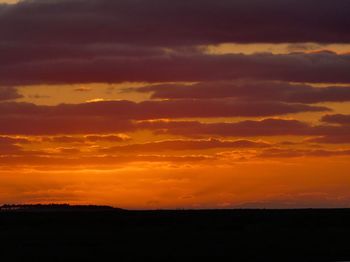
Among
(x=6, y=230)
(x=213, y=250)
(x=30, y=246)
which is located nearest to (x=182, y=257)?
(x=213, y=250)

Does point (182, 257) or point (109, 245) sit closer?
point (182, 257)

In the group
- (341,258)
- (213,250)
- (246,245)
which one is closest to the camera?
(341,258)

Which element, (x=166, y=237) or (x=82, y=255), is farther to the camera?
(x=166, y=237)

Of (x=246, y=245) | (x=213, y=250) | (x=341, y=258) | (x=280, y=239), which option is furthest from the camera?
(x=280, y=239)

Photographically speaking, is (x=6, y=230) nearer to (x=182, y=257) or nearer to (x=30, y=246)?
(x=30, y=246)

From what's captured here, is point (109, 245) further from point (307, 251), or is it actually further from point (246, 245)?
point (307, 251)

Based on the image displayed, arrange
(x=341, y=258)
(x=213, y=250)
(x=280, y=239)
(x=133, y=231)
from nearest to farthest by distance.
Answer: (x=341, y=258), (x=213, y=250), (x=280, y=239), (x=133, y=231)

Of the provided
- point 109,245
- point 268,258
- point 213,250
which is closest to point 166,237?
point 109,245

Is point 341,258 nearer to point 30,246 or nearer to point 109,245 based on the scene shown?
point 109,245

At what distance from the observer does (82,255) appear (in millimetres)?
71375

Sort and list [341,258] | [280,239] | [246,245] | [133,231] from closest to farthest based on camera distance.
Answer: [341,258] < [246,245] < [280,239] < [133,231]

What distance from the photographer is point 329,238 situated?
289ft

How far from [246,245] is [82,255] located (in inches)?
639

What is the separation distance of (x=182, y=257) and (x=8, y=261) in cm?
1376
